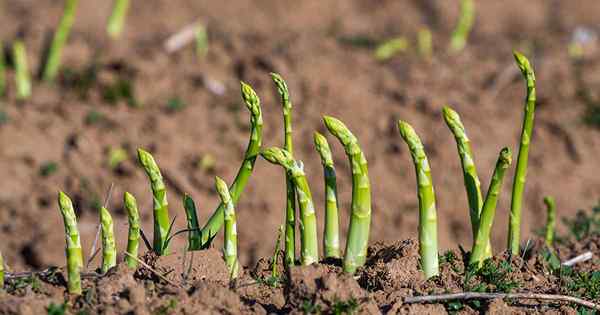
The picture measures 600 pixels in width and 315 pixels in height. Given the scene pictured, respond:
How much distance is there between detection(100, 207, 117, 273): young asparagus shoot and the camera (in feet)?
10.0

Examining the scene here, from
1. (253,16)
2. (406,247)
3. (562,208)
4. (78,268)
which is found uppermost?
(253,16)

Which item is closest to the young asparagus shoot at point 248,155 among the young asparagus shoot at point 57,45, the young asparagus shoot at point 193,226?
the young asparagus shoot at point 193,226

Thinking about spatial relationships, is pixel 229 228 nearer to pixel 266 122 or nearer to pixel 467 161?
pixel 467 161

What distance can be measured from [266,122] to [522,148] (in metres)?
3.60

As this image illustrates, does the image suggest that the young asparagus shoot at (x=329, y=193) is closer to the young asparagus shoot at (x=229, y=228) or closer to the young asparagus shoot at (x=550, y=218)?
the young asparagus shoot at (x=229, y=228)

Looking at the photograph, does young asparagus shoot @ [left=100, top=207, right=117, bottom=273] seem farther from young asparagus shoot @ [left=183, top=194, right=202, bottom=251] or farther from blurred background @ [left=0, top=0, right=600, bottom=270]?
blurred background @ [left=0, top=0, right=600, bottom=270]

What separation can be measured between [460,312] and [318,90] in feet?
14.0

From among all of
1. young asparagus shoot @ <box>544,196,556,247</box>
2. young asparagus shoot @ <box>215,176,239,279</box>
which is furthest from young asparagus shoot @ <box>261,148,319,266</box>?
young asparagus shoot @ <box>544,196,556,247</box>

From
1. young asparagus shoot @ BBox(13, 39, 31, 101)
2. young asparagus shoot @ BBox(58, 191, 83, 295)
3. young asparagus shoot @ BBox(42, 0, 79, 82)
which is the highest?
young asparagus shoot @ BBox(42, 0, 79, 82)

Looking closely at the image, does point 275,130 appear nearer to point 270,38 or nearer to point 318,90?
point 318,90

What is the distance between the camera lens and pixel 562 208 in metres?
6.26

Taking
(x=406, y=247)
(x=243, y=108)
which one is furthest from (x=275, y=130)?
(x=406, y=247)

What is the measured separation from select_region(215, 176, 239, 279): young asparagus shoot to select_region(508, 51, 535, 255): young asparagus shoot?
999 millimetres

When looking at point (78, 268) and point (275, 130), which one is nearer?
point (78, 268)
